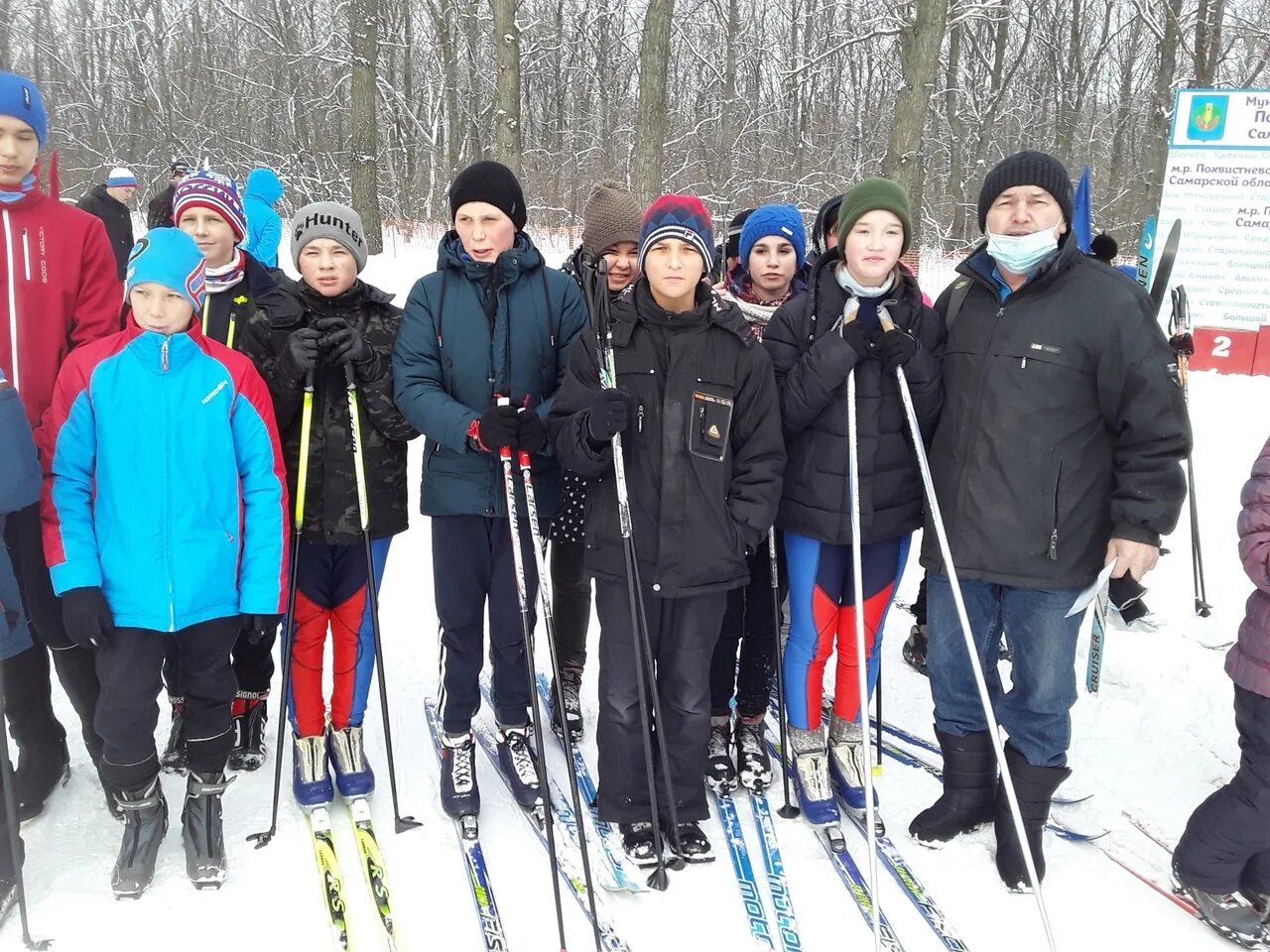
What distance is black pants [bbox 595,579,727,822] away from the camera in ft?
8.74

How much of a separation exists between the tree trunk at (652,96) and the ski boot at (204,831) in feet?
26.0

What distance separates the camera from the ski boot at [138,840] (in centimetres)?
245

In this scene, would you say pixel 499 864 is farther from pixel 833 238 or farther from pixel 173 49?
pixel 173 49

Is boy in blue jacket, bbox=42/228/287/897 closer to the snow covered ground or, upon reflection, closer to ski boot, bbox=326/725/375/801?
the snow covered ground

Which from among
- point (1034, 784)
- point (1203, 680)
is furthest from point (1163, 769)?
point (1034, 784)

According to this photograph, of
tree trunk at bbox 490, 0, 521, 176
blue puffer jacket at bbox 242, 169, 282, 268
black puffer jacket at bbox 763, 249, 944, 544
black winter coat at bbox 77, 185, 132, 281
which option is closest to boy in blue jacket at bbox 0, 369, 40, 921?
black puffer jacket at bbox 763, 249, 944, 544

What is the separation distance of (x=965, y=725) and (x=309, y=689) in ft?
7.45

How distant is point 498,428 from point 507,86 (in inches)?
359

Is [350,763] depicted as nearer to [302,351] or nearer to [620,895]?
[620,895]

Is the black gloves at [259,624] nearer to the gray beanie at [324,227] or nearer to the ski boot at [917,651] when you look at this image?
the gray beanie at [324,227]

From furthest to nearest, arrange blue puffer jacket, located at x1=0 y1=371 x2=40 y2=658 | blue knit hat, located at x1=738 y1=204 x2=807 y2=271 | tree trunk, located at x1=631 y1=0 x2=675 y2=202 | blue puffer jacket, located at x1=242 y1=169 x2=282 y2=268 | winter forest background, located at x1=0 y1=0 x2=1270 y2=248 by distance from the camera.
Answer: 1. winter forest background, located at x1=0 y1=0 x2=1270 y2=248
2. tree trunk, located at x1=631 y1=0 x2=675 y2=202
3. blue puffer jacket, located at x1=242 y1=169 x2=282 y2=268
4. blue knit hat, located at x1=738 y1=204 x2=807 y2=271
5. blue puffer jacket, located at x1=0 y1=371 x2=40 y2=658

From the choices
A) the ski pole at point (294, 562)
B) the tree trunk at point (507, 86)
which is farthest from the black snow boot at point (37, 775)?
the tree trunk at point (507, 86)

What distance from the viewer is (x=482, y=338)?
2777 millimetres

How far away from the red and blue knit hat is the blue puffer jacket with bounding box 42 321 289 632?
1.36m
